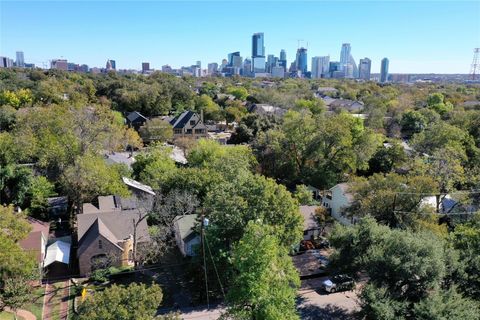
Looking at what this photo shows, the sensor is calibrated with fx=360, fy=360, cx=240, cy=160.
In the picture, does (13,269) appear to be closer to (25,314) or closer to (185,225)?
(25,314)

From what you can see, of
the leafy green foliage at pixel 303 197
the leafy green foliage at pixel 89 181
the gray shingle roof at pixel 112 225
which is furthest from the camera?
the leafy green foliage at pixel 303 197

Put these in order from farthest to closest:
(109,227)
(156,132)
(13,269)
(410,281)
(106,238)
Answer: (156,132), (109,227), (106,238), (13,269), (410,281)

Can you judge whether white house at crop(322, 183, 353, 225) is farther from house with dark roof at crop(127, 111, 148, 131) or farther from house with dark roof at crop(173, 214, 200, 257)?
house with dark roof at crop(127, 111, 148, 131)

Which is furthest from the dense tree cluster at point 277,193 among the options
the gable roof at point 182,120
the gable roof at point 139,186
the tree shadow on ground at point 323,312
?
the gable roof at point 182,120

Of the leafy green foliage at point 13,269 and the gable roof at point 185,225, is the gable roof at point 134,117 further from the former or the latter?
the leafy green foliage at point 13,269

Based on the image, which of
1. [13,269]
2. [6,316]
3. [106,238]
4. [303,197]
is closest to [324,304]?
[303,197]

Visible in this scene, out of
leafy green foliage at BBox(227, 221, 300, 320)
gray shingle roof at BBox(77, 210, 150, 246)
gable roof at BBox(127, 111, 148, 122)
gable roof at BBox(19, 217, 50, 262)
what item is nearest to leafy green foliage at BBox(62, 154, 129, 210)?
gray shingle roof at BBox(77, 210, 150, 246)
